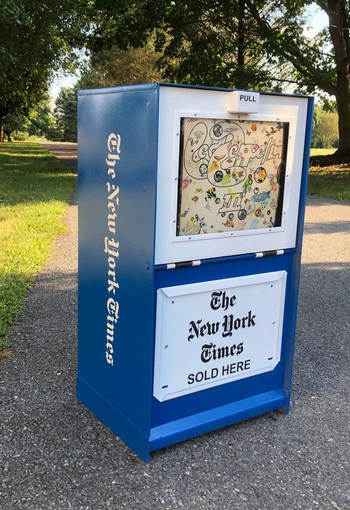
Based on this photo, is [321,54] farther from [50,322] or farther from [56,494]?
[56,494]

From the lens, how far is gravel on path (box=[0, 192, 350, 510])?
2.37m

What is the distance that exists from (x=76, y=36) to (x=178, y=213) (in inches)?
630

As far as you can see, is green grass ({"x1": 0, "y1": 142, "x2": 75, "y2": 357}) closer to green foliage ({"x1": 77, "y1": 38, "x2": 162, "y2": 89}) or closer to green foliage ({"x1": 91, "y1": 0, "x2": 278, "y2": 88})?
green foliage ({"x1": 91, "y1": 0, "x2": 278, "y2": 88})

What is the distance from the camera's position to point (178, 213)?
2.47m

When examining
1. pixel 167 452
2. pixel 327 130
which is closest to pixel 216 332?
pixel 167 452

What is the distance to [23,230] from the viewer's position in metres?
7.57

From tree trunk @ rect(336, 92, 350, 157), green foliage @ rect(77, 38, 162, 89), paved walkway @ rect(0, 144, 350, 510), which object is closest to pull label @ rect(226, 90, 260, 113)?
paved walkway @ rect(0, 144, 350, 510)

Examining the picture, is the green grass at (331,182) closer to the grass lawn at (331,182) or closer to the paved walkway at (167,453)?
the grass lawn at (331,182)

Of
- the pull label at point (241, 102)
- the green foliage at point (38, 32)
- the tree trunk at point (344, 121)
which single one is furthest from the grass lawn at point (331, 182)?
the pull label at point (241, 102)

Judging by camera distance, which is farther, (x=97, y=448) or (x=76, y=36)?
(x=76, y=36)

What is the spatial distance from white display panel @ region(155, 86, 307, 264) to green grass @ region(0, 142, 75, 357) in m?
1.98

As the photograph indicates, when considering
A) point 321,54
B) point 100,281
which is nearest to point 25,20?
point 321,54

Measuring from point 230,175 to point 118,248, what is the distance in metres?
0.68

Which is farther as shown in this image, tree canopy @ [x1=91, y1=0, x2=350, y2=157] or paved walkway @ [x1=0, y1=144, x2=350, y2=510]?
tree canopy @ [x1=91, y1=0, x2=350, y2=157]
